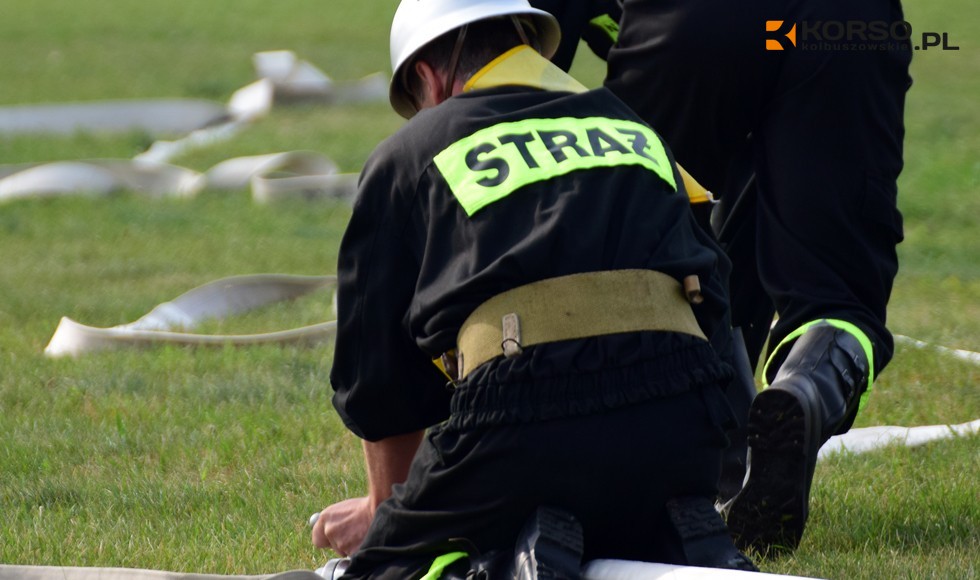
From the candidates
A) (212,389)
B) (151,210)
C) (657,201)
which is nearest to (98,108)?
(151,210)

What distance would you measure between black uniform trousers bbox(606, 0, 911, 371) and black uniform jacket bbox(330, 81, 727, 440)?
0.92m

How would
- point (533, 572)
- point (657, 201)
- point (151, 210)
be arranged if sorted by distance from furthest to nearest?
point (151, 210) < point (657, 201) < point (533, 572)

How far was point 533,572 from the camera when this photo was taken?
270 cm

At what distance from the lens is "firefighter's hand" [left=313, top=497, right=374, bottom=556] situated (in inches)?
128

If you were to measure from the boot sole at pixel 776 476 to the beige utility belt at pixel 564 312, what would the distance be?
70 centimetres

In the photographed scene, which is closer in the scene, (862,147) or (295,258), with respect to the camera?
(862,147)

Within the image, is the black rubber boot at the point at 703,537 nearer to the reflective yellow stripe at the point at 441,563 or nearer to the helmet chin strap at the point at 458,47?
the reflective yellow stripe at the point at 441,563

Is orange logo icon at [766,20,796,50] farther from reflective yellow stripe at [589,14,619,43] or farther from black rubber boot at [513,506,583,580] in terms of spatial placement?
black rubber boot at [513,506,583,580]

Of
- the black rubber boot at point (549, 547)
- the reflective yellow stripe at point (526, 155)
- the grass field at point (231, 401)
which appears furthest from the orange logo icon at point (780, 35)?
the black rubber boot at point (549, 547)

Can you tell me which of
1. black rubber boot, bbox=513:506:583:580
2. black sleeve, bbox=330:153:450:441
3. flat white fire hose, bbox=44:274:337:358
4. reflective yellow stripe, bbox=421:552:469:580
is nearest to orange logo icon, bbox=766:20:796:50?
black sleeve, bbox=330:153:450:441

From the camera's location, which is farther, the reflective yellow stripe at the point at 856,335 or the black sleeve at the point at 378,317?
the reflective yellow stripe at the point at 856,335

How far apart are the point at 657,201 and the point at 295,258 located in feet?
21.6

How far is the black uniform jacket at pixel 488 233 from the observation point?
111 inches

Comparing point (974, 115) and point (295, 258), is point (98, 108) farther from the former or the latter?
point (974, 115)
